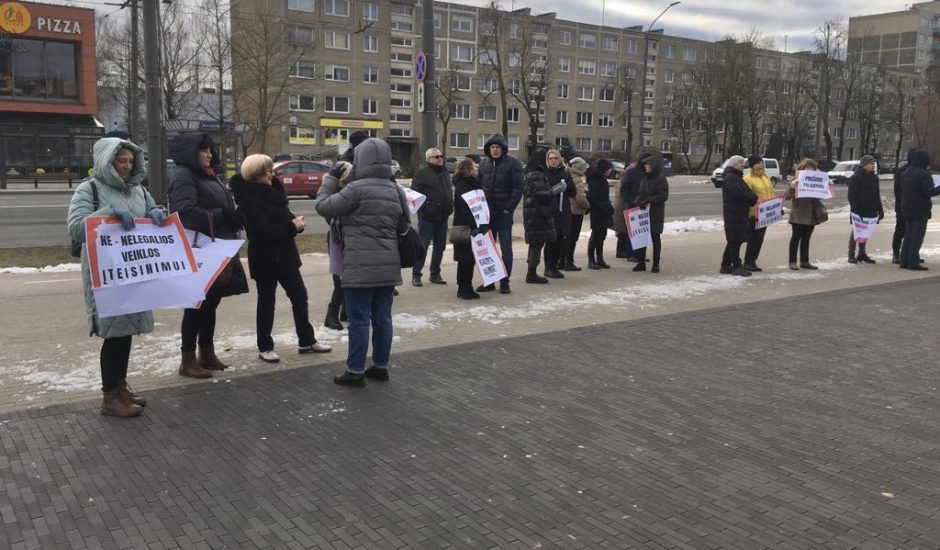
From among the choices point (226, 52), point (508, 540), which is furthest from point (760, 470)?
point (226, 52)

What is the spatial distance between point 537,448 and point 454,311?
12.9 feet

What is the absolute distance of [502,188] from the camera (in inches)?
379

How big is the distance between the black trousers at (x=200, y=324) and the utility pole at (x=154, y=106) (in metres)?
5.00

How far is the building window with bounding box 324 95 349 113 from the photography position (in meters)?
66.8

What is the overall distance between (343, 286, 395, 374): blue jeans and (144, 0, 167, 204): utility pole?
5.68 metres

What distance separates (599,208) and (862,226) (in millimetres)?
4739

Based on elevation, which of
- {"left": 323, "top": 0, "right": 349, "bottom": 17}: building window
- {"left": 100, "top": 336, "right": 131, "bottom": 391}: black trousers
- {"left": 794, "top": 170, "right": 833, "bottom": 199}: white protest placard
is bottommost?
{"left": 100, "top": 336, "right": 131, "bottom": 391}: black trousers

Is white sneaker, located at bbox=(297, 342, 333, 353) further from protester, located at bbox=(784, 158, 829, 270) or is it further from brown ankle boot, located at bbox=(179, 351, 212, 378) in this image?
protester, located at bbox=(784, 158, 829, 270)

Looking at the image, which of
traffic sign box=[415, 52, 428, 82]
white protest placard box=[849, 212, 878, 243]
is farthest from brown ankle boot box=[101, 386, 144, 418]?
white protest placard box=[849, 212, 878, 243]

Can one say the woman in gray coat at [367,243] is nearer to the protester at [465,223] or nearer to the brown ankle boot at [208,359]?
the brown ankle boot at [208,359]

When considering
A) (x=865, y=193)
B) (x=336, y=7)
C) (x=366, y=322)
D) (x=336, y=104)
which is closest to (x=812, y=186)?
(x=865, y=193)

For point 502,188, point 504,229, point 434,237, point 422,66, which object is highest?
point 422,66

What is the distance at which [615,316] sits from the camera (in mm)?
8375

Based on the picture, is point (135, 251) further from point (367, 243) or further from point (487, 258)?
point (487, 258)
